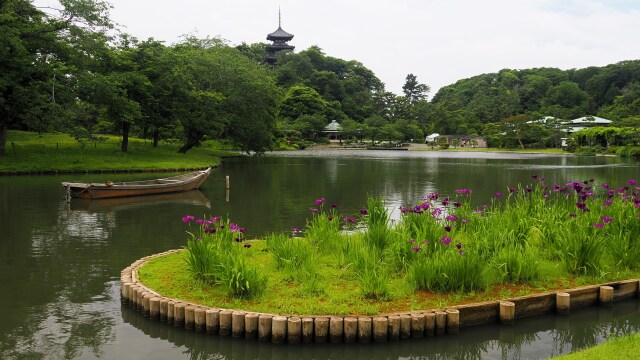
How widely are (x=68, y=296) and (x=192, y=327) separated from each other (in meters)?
3.00

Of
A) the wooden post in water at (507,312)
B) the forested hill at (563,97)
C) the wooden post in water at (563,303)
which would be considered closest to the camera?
the wooden post in water at (507,312)

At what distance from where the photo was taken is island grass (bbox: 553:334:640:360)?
601cm

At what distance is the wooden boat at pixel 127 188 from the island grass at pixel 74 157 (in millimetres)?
12428

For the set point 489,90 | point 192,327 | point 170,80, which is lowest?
point 192,327

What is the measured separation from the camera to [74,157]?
36.1 meters

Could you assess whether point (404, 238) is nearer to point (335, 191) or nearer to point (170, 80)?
point (335, 191)

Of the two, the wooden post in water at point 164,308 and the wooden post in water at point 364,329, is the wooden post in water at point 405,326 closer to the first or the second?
the wooden post in water at point 364,329

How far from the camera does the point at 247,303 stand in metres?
7.86

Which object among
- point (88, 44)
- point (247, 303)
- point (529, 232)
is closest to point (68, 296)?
point (247, 303)

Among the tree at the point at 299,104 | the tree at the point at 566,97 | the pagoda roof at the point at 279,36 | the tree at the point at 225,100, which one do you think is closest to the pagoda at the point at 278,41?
the pagoda roof at the point at 279,36

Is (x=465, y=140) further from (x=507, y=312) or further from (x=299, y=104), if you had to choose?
(x=507, y=312)

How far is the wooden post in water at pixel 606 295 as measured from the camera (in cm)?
884

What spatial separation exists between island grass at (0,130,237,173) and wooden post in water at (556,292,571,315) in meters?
32.3

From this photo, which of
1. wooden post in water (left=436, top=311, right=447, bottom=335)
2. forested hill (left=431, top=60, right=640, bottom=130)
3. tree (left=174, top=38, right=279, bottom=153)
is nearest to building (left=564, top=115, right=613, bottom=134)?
forested hill (left=431, top=60, right=640, bottom=130)
